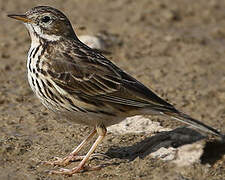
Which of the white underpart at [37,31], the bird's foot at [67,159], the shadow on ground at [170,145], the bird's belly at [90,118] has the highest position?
the white underpart at [37,31]

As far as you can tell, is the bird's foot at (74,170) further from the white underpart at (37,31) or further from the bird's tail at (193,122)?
the white underpart at (37,31)

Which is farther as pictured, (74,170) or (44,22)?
(44,22)

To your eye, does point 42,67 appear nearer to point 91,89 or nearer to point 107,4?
point 91,89

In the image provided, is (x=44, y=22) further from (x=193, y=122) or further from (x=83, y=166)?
(x=193, y=122)

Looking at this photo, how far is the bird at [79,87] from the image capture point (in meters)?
6.27

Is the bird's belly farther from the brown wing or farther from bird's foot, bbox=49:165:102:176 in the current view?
bird's foot, bbox=49:165:102:176

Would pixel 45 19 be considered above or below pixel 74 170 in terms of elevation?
above

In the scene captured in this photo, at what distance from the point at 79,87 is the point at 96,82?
23 centimetres

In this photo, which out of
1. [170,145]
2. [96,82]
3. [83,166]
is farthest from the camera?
[170,145]

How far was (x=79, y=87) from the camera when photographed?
6414mm

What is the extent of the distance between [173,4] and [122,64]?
3.45 metres

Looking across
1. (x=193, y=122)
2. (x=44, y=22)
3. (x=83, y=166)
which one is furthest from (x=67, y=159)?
(x=44, y=22)

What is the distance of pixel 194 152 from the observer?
6.47m

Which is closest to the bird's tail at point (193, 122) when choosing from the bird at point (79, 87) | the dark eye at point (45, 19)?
the bird at point (79, 87)
